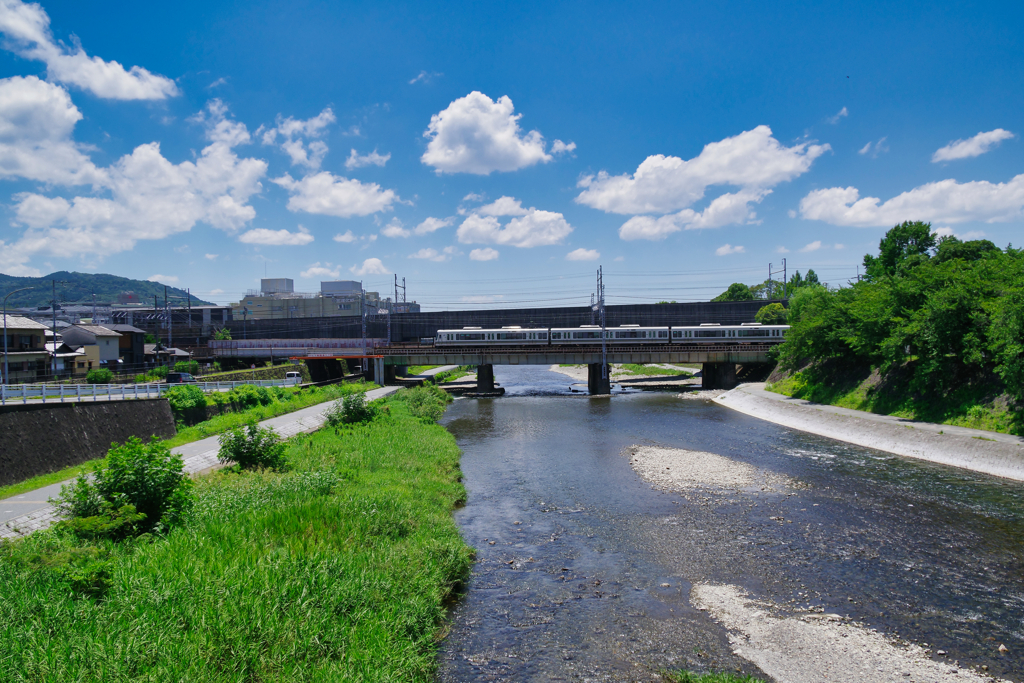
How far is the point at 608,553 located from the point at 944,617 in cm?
788

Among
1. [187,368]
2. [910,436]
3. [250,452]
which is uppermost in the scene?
[187,368]

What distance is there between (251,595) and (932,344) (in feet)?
119

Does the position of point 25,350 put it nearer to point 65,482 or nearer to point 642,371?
point 65,482

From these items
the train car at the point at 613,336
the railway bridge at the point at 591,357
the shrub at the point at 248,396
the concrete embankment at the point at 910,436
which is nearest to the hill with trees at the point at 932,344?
the concrete embankment at the point at 910,436

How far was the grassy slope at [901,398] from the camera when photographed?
2883 centimetres

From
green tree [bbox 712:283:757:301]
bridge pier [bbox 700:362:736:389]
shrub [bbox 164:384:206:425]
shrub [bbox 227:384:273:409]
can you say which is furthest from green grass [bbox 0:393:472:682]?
green tree [bbox 712:283:757:301]

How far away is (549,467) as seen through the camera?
27.8m

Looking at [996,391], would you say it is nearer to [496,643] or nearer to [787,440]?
[787,440]

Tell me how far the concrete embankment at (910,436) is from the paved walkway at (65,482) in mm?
33602

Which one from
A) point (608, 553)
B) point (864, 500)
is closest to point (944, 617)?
point (608, 553)

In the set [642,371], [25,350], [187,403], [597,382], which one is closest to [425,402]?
[187,403]

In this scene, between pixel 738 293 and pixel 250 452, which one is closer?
pixel 250 452

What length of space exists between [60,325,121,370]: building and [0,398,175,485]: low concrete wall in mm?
38538

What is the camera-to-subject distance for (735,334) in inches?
2840
